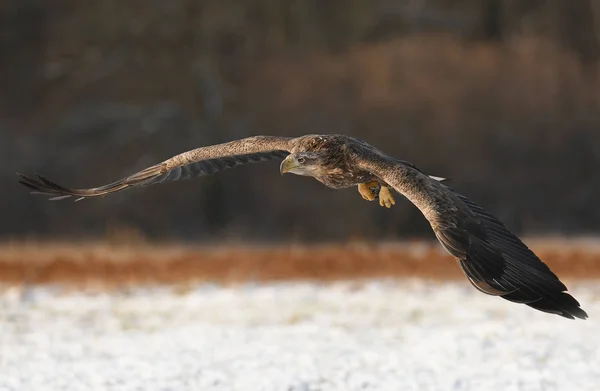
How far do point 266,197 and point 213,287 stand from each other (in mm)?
4786

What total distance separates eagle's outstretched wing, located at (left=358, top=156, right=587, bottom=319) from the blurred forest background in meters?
10.4

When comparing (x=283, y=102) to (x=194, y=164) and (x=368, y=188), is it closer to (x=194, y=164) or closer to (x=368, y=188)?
(x=194, y=164)

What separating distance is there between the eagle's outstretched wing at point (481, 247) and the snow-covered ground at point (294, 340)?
2251mm

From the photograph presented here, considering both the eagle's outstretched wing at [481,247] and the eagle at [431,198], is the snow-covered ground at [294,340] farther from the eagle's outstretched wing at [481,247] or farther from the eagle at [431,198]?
the eagle's outstretched wing at [481,247]

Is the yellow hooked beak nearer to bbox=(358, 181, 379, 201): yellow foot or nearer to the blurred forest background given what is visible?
bbox=(358, 181, 379, 201): yellow foot

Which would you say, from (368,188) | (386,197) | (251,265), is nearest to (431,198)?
(386,197)

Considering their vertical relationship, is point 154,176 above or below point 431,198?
above

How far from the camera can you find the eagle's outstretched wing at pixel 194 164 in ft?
19.8

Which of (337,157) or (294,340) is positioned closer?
(337,157)

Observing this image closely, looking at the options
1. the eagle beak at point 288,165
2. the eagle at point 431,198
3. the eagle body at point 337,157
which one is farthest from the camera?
the eagle body at point 337,157

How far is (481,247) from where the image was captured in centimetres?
523

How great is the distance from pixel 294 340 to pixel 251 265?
3427mm

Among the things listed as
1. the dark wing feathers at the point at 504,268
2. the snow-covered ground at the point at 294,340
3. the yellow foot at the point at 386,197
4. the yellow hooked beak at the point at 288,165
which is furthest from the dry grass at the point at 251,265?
the dark wing feathers at the point at 504,268

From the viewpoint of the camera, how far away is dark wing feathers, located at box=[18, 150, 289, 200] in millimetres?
5988
